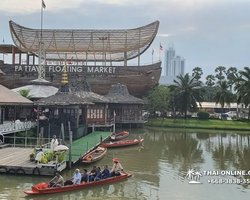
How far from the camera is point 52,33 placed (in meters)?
52.6

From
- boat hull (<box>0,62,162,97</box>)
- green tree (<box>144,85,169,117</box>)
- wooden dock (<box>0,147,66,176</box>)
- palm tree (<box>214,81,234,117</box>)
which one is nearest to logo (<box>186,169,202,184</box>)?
wooden dock (<box>0,147,66,176</box>)

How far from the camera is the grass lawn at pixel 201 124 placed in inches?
1650

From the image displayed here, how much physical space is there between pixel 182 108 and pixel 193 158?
27.7 m

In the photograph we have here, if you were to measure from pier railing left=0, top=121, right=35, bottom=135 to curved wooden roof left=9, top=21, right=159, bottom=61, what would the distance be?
30.2 metres

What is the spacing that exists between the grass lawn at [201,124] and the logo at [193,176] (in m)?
26.6

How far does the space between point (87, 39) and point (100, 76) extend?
9.35 metres

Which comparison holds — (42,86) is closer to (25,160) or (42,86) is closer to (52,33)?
(52,33)

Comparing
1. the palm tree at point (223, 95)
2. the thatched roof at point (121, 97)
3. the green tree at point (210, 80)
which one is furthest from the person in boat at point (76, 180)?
the green tree at point (210, 80)

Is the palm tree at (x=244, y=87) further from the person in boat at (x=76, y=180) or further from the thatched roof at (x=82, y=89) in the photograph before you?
the person in boat at (x=76, y=180)

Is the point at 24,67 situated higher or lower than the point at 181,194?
higher

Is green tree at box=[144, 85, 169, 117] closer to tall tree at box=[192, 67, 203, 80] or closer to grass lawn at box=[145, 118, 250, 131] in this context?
grass lawn at box=[145, 118, 250, 131]

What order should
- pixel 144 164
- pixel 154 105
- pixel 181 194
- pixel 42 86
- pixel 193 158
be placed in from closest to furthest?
1. pixel 181 194
2. pixel 144 164
3. pixel 193 158
4. pixel 42 86
5. pixel 154 105

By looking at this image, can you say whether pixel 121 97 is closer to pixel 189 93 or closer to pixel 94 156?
pixel 189 93

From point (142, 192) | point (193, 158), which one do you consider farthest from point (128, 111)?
point (142, 192)
